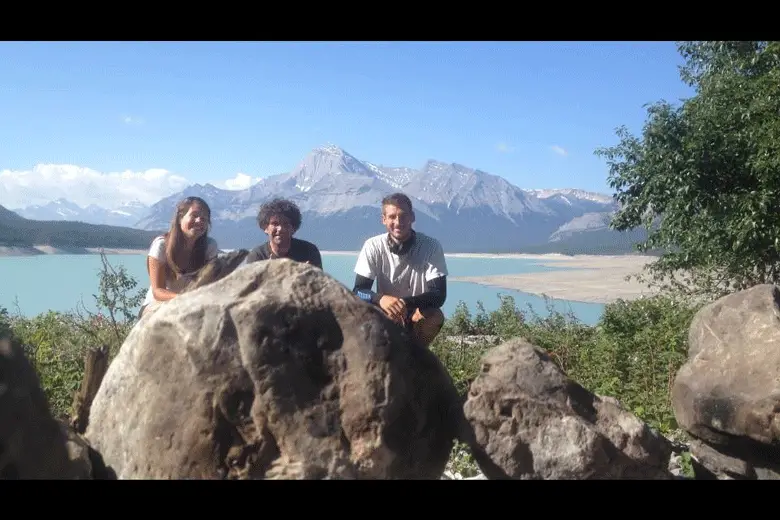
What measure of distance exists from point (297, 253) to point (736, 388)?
2.92 meters

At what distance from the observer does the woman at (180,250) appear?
15.3 ft

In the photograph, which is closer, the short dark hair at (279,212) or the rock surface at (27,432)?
the rock surface at (27,432)

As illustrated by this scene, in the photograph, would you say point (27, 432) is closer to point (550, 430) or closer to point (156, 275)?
point (156, 275)

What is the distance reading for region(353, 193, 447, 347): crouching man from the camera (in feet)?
16.3

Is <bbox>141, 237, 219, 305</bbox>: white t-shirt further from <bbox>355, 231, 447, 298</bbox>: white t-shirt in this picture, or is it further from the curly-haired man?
<bbox>355, 231, 447, 298</bbox>: white t-shirt

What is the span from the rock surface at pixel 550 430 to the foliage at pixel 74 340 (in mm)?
3578

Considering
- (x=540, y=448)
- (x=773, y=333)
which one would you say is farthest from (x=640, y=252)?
(x=540, y=448)

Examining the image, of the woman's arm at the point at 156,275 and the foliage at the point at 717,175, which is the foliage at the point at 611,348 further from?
the woman's arm at the point at 156,275

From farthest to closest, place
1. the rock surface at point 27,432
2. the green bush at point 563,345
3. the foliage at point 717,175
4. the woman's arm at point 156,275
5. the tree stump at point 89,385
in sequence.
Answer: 1. the foliage at point 717,175
2. the green bush at point 563,345
3. the woman's arm at point 156,275
4. the tree stump at point 89,385
5. the rock surface at point 27,432

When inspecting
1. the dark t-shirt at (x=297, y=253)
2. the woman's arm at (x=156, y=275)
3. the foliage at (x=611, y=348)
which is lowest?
the foliage at (x=611, y=348)

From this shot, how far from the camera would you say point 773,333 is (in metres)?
4.09

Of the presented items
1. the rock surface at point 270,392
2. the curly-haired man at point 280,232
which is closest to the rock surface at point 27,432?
the rock surface at point 270,392

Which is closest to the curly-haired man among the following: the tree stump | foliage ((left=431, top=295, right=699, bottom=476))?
the tree stump
